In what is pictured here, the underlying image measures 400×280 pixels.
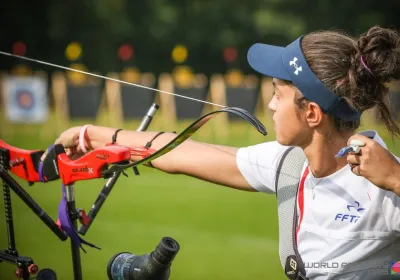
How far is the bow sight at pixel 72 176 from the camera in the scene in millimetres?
2902

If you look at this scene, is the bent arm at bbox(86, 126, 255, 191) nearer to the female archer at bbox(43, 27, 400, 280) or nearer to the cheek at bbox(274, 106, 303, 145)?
the female archer at bbox(43, 27, 400, 280)

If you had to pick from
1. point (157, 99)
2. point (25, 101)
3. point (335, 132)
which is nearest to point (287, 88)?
point (335, 132)

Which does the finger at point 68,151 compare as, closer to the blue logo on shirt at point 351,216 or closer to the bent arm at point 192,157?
the bent arm at point 192,157

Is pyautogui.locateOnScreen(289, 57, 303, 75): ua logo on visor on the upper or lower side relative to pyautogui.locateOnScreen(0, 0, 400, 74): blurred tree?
upper

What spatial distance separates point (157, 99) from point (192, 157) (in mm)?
15894

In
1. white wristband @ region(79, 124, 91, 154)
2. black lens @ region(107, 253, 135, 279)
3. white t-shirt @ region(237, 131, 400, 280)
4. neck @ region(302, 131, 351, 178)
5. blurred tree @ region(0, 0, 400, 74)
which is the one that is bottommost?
blurred tree @ region(0, 0, 400, 74)

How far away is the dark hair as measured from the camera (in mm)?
2887

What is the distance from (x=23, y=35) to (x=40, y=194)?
62.7 ft

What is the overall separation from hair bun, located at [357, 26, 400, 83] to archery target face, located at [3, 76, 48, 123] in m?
14.9

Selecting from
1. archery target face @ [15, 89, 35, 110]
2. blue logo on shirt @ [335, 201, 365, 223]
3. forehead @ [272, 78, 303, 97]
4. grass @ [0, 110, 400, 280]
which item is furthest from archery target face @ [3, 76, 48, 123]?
blue logo on shirt @ [335, 201, 365, 223]

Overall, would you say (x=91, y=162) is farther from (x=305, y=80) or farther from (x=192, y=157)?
(x=305, y=80)

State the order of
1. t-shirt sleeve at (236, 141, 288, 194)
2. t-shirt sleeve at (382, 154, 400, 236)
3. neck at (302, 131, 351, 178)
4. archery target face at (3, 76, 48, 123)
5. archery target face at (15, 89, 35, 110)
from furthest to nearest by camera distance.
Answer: archery target face at (15, 89, 35, 110), archery target face at (3, 76, 48, 123), t-shirt sleeve at (236, 141, 288, 194), neck at (302, 131, 351, 178), t-shirt sleeve at (382, 154, 400, 236)

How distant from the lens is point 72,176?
314 centimetres

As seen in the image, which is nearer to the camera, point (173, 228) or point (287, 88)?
point (287, 88)
